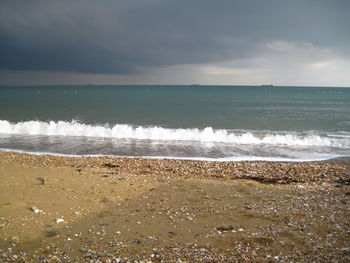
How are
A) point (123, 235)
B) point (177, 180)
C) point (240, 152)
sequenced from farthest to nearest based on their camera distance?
point (240, 152), point (177, 180), point (123, 235)

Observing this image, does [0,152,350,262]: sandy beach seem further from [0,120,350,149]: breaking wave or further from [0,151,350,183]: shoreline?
[0,120,350,149]: breaking wave

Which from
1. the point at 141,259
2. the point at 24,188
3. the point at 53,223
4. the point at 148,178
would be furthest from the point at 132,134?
the point at 141,259

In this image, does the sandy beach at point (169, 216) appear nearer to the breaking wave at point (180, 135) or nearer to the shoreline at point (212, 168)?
the shoreline at point (212, 168)

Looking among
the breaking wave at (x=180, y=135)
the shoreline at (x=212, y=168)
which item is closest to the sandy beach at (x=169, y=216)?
the shoreline at (x=212, y=168)

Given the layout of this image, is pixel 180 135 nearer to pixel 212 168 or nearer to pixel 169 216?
pixel 212 168

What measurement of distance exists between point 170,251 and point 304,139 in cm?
1735

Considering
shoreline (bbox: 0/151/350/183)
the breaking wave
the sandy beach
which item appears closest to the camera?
the sandy beach

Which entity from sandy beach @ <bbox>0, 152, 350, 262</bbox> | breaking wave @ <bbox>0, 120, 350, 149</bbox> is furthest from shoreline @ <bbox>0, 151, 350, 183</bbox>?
breaking wave @ <bbox>0, 120, 350, 149</bbox>

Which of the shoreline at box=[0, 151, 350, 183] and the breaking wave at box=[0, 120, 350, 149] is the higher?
the breaking wave at box=[0, 120, 350, 149]

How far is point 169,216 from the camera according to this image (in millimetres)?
6402

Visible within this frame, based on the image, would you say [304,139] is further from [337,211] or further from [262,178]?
[337,211]

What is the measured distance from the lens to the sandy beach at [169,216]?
4.79 metres

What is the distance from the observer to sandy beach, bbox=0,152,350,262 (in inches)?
189

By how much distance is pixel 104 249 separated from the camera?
4.84m
